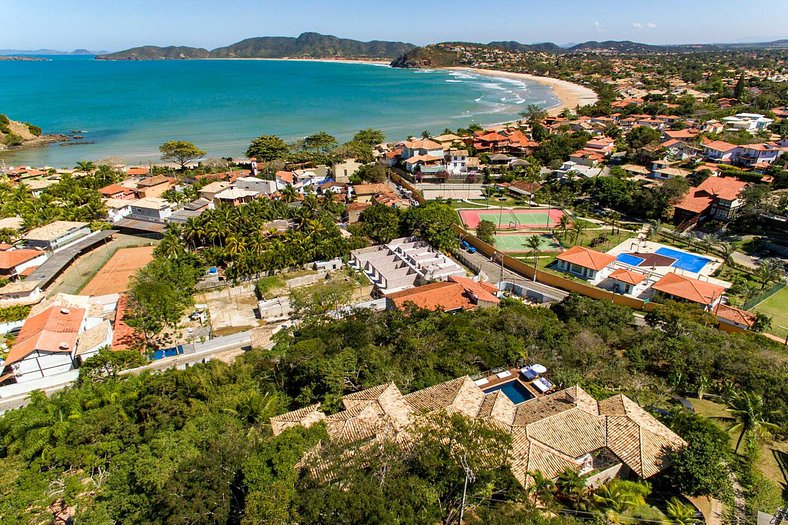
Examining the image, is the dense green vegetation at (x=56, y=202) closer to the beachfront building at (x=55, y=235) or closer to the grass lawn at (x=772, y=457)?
the beachfront building at (x=55, y=235)

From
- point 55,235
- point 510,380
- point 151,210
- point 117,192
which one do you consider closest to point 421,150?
point 151,210

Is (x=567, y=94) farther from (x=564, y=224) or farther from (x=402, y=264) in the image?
(x=402, y=264)

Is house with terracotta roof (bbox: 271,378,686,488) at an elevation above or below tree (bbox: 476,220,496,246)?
above

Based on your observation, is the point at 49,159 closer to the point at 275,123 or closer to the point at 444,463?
the point at 275,123

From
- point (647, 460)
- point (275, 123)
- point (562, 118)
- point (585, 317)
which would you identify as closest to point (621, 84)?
point (562, 118)

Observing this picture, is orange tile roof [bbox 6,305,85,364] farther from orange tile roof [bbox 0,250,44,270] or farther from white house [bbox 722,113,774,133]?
white house [bbox 722,113,774,133]

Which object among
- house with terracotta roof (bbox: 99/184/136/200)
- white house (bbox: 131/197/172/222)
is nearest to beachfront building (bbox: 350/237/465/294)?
white house (bbox: 131/197/172/222)
